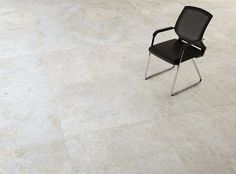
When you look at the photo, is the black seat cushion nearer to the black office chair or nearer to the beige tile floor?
the black office chair

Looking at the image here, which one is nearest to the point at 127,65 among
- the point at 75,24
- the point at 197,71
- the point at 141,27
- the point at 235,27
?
the point at 197,71

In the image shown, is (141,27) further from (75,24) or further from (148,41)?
(75,24)

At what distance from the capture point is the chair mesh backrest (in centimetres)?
327

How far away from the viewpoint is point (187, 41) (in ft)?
11.3

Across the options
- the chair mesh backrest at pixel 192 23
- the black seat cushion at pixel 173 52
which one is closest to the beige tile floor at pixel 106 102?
the black seat cushion at pixel 173 52

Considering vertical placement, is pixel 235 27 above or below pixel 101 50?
above

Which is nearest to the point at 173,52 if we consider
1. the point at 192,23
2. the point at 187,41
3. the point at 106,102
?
the point at 187,41

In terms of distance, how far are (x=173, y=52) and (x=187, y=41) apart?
25 cm

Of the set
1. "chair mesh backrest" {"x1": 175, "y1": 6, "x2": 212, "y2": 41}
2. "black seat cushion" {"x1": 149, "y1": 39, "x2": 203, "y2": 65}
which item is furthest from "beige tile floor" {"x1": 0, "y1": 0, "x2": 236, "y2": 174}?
"chair mesh backrest" {"x1": 175, "y1": 6, "x2": 212, "y2": 41}

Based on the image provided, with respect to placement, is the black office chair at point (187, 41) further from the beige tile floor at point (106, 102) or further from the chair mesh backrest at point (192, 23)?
the beige tile floor at point (106, 102)

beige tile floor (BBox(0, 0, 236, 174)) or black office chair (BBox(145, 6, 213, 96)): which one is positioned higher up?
black office chair (BBox(145, 6, 213, 96))

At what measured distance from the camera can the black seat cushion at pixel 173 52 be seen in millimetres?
3248

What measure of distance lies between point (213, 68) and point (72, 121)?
6.59ft

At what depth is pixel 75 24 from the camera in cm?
493
